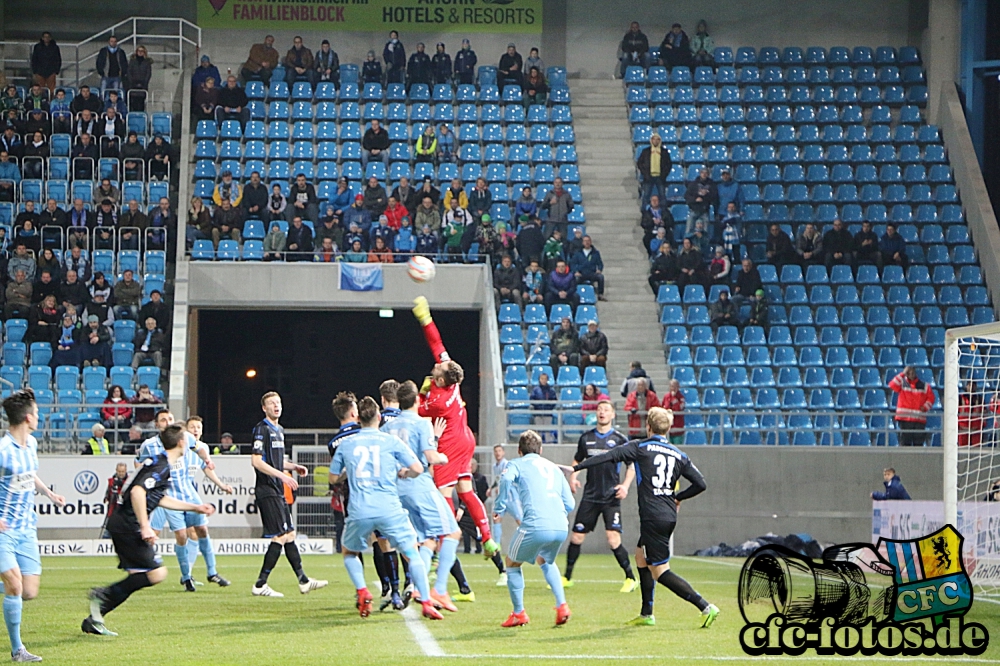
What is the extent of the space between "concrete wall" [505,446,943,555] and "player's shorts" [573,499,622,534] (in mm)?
7830

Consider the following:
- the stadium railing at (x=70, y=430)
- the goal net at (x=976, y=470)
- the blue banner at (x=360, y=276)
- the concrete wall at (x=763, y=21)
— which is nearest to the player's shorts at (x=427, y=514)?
the goal net at (x=976, y=470)

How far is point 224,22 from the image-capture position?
33.4m

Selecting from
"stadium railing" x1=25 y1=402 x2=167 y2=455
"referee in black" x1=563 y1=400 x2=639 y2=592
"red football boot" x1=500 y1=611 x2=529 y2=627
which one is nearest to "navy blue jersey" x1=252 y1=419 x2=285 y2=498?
"referee in black" x1=563 y1=400 x2=639 y2=592

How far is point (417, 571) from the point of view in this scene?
1142 cm

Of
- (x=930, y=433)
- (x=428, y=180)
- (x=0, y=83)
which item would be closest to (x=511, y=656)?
(x=930, y=433)

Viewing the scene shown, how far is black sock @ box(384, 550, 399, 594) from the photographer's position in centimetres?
1254

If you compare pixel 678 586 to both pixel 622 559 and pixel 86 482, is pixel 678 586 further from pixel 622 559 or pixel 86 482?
pixel 86 482

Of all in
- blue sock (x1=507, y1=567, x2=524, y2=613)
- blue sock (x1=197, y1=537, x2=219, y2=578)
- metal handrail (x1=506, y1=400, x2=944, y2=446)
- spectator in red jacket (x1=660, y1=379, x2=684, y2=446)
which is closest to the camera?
blue sock (x1=507, y1=567, x2=524, y2=613)

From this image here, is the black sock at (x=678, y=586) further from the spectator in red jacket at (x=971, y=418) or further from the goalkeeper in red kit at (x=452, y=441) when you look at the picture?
the spectator in red jacket at (x=971, y=418)

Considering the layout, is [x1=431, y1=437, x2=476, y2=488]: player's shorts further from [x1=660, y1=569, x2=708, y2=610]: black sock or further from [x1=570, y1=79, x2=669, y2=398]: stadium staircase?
[x1=570, y1=79, x2=669, y2=398]: stadium staircase

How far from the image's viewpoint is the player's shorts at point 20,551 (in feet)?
31.2

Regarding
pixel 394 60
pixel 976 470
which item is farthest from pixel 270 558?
pixel 394 60

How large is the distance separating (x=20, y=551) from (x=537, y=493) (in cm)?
404

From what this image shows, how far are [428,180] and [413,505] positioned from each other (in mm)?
16774
